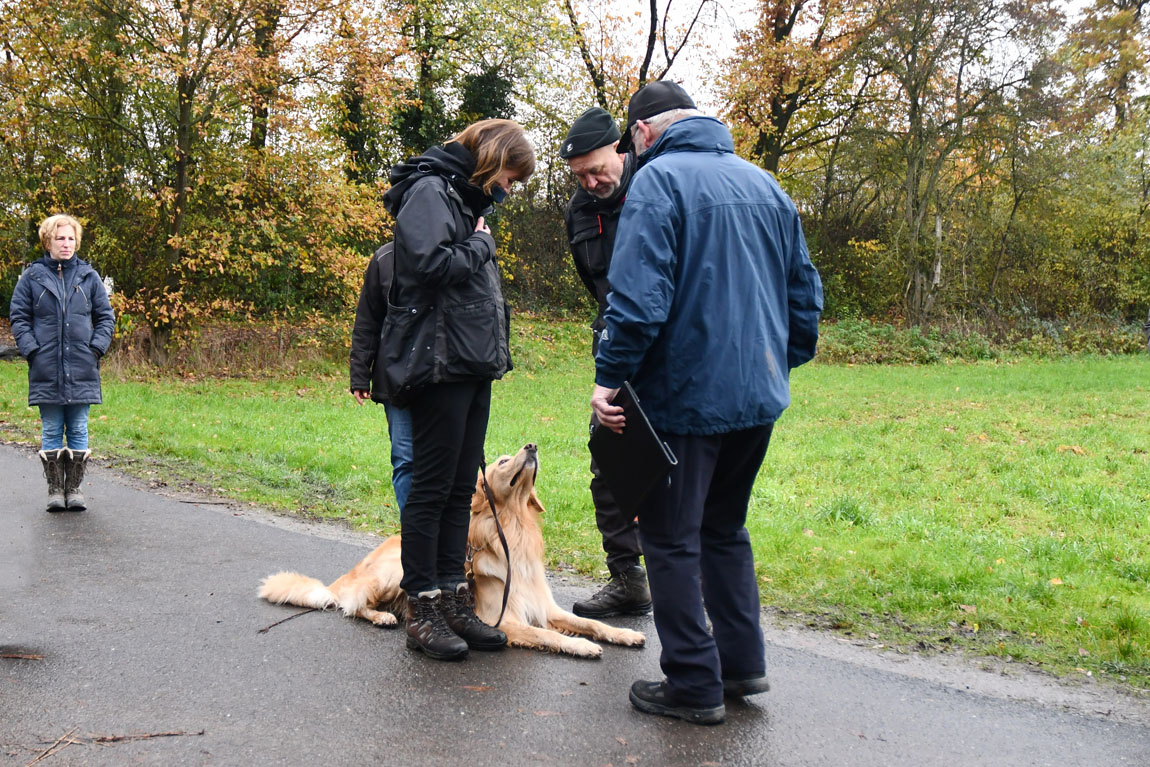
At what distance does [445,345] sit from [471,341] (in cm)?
11

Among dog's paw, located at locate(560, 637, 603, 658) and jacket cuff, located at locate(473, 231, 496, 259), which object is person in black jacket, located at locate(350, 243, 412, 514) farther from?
dog's paw, located at locate(560, 637, 603, 658)

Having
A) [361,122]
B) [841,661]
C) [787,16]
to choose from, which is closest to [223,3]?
[361,122]

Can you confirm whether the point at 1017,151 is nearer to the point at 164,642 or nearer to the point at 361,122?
the point at 361,122

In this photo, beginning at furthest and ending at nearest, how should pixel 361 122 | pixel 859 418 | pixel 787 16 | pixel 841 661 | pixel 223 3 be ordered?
pixel 787 16 < pixel 361 122 < pixel 223 3 < pixel 859 418 < pixel 841 661

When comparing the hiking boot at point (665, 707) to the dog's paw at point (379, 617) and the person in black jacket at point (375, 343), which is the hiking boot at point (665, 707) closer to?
the dog's paw at point (379, 617)

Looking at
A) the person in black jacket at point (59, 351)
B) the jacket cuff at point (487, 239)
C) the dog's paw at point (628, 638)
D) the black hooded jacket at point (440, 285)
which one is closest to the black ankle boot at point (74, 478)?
the person in black jacket at point (59, 351)

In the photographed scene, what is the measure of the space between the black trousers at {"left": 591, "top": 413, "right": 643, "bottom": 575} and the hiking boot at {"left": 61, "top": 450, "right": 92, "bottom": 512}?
399cm

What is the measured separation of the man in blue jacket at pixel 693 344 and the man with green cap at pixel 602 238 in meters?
A: 0.71

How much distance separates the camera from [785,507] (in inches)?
280

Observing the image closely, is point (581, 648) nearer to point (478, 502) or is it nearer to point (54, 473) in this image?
point (478, 502)

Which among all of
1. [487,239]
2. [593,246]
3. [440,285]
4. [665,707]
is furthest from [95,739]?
[593,246]

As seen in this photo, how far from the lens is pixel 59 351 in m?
6.60

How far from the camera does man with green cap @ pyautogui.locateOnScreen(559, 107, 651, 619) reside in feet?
13.5

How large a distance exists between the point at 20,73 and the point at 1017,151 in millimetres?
21568
